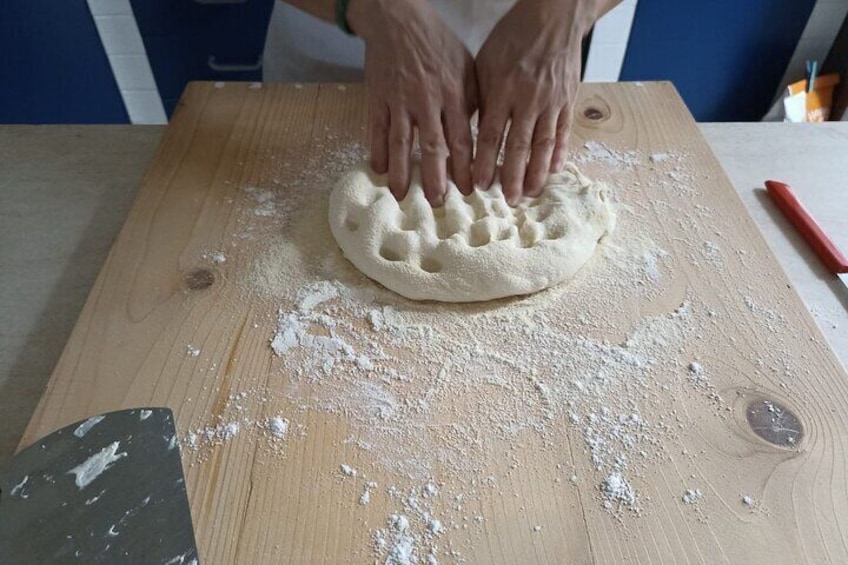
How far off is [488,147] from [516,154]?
0.04 meters

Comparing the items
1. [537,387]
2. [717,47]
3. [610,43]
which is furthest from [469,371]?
[717,47]

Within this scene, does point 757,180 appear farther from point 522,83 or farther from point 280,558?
point 280,558

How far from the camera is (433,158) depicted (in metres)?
0.91

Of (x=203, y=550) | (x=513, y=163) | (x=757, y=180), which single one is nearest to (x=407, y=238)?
(x=513, y=163)

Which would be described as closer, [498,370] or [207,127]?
[498,370]

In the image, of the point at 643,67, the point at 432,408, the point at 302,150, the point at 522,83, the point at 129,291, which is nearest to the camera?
the point at 432,408

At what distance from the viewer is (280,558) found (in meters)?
0.59

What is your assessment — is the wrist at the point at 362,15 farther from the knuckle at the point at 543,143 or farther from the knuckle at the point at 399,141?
the knuckle at the point at 543,143

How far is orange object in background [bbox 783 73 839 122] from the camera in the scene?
1.77 metres

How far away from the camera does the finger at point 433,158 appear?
90cm

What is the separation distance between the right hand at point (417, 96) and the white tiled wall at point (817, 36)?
142 cm

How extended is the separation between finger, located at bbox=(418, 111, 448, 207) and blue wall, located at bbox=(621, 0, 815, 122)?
1157 mm

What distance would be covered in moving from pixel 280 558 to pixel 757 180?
3.19 ft

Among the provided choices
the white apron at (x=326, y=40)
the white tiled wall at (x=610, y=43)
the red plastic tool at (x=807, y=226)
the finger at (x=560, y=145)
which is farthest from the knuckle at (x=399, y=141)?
the white tiled wall at (x=610, y=43)
